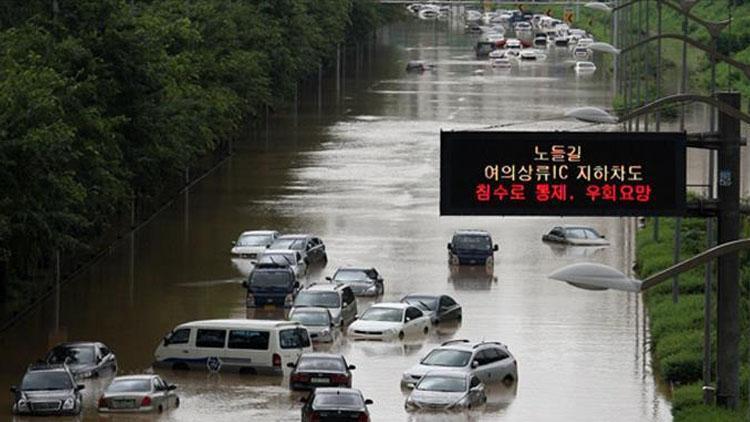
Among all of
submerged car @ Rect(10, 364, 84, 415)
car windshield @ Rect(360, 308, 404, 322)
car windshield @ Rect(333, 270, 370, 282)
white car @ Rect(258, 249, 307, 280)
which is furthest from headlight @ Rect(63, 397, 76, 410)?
white car @ Rect(258, 249, 307, 280)

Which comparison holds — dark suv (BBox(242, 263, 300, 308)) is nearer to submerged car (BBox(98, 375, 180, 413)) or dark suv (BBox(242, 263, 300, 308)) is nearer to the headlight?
submerged car (BBox(98, 375, 180, 413))

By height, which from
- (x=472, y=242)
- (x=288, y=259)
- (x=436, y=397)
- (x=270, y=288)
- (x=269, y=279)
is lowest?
(x=436, y=397)

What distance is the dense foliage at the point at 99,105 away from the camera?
54.8 m

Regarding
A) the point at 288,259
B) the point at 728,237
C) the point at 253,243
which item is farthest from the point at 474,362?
the point at 253,243

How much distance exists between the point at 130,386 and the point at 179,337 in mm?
6308

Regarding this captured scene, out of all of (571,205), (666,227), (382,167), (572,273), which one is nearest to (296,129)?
(382,167)

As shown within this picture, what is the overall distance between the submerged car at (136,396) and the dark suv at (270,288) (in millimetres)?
15084

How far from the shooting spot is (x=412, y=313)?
6059 centimetres

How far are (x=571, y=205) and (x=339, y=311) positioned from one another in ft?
77.1

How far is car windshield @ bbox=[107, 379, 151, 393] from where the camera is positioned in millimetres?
47969

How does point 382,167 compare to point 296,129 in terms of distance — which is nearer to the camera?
point 382,167

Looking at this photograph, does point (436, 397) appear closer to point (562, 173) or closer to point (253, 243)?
point (562, 173)

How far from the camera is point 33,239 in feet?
183

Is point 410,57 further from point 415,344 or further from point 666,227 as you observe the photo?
point 415,344
